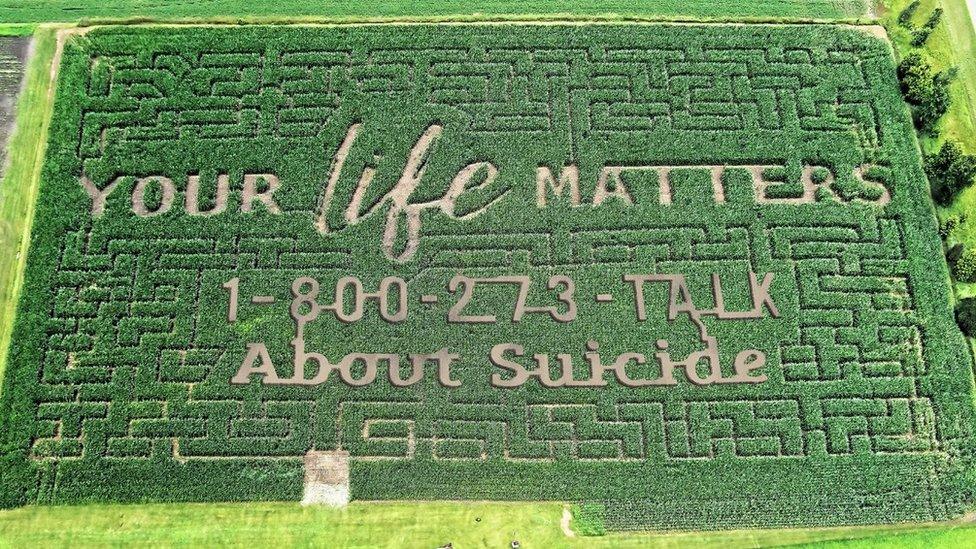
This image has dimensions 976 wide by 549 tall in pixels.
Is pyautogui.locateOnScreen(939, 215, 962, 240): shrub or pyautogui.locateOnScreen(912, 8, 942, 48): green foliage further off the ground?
pyautogui.locateOnScreen(912, 8, 942, 48): green foliage

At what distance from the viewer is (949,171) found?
20.3 metres

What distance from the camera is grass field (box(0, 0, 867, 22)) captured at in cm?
2258

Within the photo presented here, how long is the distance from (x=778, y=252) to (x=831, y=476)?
6.73m

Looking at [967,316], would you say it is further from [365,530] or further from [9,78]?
[9,78]

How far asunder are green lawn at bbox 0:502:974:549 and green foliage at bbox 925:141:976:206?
33.4 feet

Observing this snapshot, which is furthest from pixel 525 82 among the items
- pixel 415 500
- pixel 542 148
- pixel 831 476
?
pixel 831 476

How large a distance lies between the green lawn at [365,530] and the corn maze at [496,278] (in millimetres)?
473

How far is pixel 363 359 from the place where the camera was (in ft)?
62.5

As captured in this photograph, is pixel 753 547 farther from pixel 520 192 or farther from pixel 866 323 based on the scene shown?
pixel 520 192

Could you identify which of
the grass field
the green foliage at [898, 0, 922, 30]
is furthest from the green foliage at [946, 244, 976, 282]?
the grass field

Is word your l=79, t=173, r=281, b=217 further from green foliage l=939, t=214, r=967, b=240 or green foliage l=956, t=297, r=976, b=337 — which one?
green foliage l=956, t=297, r=976, b=337

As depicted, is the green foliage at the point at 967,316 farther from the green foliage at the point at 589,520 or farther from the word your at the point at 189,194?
the word your at the point at 189,194

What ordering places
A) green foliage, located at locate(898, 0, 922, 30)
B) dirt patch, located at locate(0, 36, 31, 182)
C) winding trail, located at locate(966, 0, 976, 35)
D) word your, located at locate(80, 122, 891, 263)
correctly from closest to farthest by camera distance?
word your, located at locate(80, 122, 891, 263) < dirt patch, located at locate(0, 36, 31, 182) < green foliage, located at locate(898, 0, 922, 30) < winding trail, located at locate(966, 0, 976, 35)

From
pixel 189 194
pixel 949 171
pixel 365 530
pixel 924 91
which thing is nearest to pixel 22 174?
pixel 189 194
